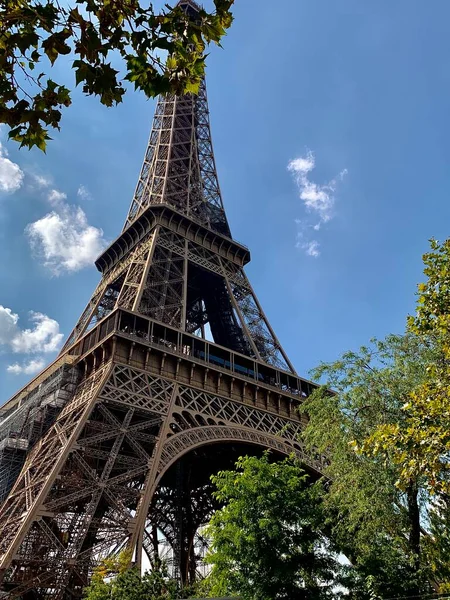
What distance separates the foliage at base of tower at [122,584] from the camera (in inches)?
565

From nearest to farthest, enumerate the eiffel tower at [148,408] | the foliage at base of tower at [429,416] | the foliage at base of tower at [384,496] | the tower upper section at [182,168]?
the foliage at base of tower at [429,416], the foliage at base of tower at [384,496], the eiffel tower at [148,408], the tower upper section at [182,168]

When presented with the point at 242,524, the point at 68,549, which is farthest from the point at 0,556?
the point at 242,524

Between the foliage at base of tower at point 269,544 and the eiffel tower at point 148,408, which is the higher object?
the eiffel tower at point 148,408

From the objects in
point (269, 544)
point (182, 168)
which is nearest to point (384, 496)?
point (269, 544)

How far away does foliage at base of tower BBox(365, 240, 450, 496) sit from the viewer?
8297 mm

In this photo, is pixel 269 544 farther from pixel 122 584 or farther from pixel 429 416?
pixel 429 416

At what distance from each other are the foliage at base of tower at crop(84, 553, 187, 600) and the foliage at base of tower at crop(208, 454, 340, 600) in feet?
7.80

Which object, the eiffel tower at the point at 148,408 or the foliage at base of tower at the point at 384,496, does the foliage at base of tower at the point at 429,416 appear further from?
the eiffel tower at the point at 148,408

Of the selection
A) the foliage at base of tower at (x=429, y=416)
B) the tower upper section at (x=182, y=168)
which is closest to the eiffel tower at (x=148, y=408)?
the tower upper section at (x=182, y=168)

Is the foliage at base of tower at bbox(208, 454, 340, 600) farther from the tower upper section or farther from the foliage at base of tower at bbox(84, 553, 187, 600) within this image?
the tower upper section

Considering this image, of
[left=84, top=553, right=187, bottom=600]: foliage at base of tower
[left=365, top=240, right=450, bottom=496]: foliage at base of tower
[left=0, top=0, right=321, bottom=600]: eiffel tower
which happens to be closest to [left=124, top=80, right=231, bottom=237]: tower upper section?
[left=0, top=0, right=321, bottom=600]: eiffel tower

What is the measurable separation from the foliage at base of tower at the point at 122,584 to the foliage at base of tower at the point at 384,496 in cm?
583

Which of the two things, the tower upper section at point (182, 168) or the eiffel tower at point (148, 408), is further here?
the tower upper section at point (182, 168)

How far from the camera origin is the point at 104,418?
20938 mm
